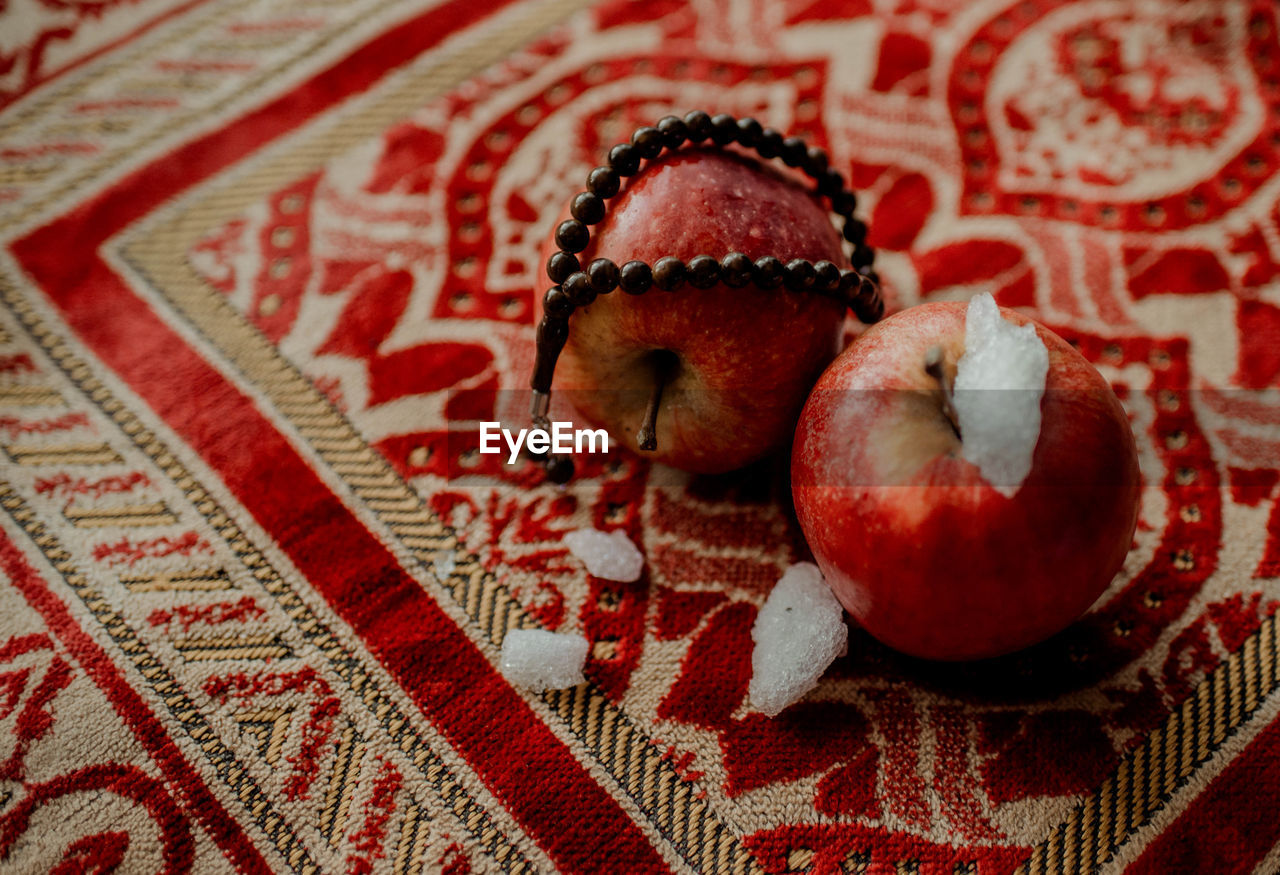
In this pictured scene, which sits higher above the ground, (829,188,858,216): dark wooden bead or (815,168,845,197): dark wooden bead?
(815,168,845,197): dark wooden bead

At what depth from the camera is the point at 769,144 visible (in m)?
0.73

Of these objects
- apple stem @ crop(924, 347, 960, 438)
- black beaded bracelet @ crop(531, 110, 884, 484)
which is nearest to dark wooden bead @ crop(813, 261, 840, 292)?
black beaded bracelet @ crop(531, 110, 884, 484)

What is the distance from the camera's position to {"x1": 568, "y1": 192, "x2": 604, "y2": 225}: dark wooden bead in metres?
0.66

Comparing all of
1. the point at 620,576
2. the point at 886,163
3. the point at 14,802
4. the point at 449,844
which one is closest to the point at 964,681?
the point at 620,576

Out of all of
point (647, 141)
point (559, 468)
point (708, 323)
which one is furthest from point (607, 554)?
point (647, 141)

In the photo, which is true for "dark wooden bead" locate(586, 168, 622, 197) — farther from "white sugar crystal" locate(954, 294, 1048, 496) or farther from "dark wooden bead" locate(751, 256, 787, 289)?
"white sugar crystal" locate(954, 294, 1048, 496)

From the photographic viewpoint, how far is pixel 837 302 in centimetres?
69

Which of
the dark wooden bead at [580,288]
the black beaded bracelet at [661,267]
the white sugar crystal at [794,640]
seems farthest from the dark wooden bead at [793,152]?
the white sugar crystal at [794,640]

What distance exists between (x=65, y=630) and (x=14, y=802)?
13 cm

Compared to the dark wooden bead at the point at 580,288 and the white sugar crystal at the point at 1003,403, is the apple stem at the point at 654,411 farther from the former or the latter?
the white sugar crystal at the point at 1003,403

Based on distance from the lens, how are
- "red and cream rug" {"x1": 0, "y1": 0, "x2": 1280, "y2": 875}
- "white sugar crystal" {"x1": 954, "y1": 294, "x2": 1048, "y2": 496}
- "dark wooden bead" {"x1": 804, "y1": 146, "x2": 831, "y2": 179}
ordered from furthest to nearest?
"dark wooden bead" {"x1": 804, "y1": 146, "x2": 831, "y2": 179}, "red and cream rug" {"x1": 0, "y1": 0, "x2": 1280, "y2": 875}, "white sugar crystal" {"x1": 954, "y1": 294, "x2": 1048, "y2": 496}

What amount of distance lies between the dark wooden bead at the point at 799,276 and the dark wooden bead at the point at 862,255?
164mm

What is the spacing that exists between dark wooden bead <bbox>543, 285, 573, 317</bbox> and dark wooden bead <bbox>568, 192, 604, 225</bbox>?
0.06 meters

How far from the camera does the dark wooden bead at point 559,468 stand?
0.76 m
